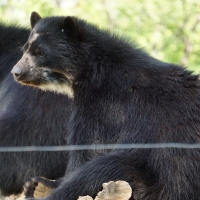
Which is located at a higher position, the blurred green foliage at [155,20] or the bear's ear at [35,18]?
the blurred green foliage at [155,20]

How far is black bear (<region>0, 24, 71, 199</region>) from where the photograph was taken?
798 cm

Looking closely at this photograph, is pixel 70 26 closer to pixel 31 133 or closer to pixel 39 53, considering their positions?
pixel 39 53

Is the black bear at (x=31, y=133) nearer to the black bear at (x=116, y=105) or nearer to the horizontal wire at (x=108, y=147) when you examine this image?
the horizontal wire at (x=108, y=147)

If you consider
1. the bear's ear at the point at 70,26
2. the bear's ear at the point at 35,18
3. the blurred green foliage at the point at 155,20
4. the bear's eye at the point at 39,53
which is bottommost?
the bear's eye at the point at 39,53

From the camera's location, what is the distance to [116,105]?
6.67m

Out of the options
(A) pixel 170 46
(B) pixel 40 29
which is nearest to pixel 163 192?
(B) pixel 40 29

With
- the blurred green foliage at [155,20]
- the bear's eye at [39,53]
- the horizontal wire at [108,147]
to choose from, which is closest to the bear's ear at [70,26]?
the bear's eye at [39,53]

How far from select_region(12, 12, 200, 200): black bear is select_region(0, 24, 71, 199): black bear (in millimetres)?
770

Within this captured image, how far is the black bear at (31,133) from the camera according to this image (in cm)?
798

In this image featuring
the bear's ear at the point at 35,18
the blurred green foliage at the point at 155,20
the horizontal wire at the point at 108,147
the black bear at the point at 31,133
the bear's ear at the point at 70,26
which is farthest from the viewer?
the blurred green foliage at the point at 155,20

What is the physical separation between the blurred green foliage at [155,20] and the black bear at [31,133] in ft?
13.1

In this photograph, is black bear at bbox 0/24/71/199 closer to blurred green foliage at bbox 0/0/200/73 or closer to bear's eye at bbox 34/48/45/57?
bear's eye at bbox 34/48/45/57

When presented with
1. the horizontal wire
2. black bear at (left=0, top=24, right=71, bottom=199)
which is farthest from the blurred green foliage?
the horizontal wire

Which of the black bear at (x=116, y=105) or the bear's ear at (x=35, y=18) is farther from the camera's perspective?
the bear's ear at (x=35, y=18)
